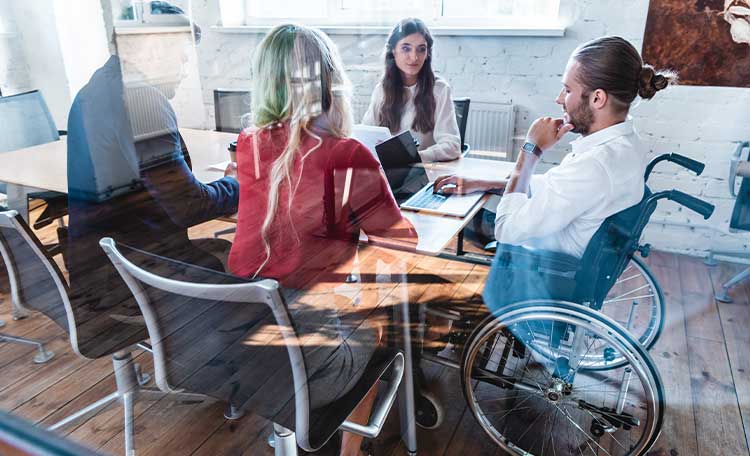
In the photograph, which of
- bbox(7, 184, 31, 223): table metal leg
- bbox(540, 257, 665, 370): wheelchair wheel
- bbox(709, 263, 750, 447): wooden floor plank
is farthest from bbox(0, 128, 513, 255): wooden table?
bbox(709, 263, 750, 447): wooden floor plank

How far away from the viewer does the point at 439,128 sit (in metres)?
1.08

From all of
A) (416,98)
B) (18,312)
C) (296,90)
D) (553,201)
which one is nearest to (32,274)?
(18,312)

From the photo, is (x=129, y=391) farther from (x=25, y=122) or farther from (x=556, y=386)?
(x=556, y=386)

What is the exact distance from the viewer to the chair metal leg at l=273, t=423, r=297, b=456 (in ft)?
2.70

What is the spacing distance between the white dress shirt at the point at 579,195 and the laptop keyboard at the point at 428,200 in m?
0.14

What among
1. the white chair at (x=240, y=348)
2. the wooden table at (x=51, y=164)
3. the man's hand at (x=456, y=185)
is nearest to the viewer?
the white chair at (x=240, y=348)

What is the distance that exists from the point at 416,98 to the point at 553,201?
0.36 meters

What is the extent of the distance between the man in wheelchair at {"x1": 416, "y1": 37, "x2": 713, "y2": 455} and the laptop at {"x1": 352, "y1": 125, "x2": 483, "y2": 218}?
0.03 meters

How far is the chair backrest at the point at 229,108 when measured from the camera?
2.26 ft

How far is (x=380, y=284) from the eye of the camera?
2.89 ft

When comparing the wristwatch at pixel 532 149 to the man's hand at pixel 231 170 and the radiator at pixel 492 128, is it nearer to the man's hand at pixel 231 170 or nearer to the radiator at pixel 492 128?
the radiator at pixel 492 128

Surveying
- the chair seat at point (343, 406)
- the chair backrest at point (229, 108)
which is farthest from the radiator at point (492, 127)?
the chair seat at point (343, 406)

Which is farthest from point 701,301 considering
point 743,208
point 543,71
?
point 543,71

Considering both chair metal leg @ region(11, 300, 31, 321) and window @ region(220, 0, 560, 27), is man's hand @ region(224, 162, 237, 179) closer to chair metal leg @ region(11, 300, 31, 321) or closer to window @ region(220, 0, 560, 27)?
window @ region(220, 0, 560, 27)
